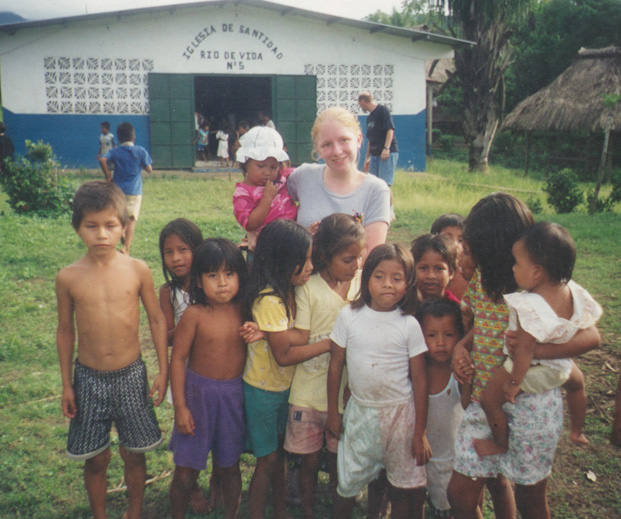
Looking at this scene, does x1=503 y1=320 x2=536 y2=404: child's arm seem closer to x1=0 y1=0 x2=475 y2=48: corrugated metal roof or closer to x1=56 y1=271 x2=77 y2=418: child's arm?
x1=56 y1=271 x2=77 y2=418: child's arm

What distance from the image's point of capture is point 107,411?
242cm

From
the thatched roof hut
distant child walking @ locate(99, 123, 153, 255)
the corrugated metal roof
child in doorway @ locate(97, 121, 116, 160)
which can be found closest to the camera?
distant child walking @ locate(99, 123, 153, 255)

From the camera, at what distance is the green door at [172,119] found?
562 inches

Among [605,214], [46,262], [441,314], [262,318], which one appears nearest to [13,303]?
[46,262]

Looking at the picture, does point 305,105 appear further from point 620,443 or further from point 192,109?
point 620,443

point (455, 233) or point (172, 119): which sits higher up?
point (172, 119)

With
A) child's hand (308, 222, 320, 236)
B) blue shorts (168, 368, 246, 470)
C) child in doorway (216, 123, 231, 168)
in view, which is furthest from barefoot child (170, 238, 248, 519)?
child in doorway (216, 123, 231, 168)

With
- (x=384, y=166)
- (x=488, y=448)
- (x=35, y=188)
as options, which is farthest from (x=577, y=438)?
(x=35, y=188)

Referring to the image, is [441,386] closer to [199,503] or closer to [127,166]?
[199,503]

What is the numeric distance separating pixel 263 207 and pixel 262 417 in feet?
3.11

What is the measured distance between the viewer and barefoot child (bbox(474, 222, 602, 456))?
1926 millimetres

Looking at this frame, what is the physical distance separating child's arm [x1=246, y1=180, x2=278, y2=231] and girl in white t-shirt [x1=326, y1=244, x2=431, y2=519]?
66 cm

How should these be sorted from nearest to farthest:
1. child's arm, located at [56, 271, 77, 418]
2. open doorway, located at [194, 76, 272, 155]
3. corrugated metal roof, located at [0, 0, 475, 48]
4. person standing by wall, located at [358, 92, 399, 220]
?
child's arm, located at [56, 271, 77, 418], person standing by wall, located at [358, 92, 399, 220], corrugated metal roof, located at [0, 0, 475, 48], open doorway, located at [194, 76, 272, 155]

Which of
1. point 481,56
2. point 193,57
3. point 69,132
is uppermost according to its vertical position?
point 481,56
